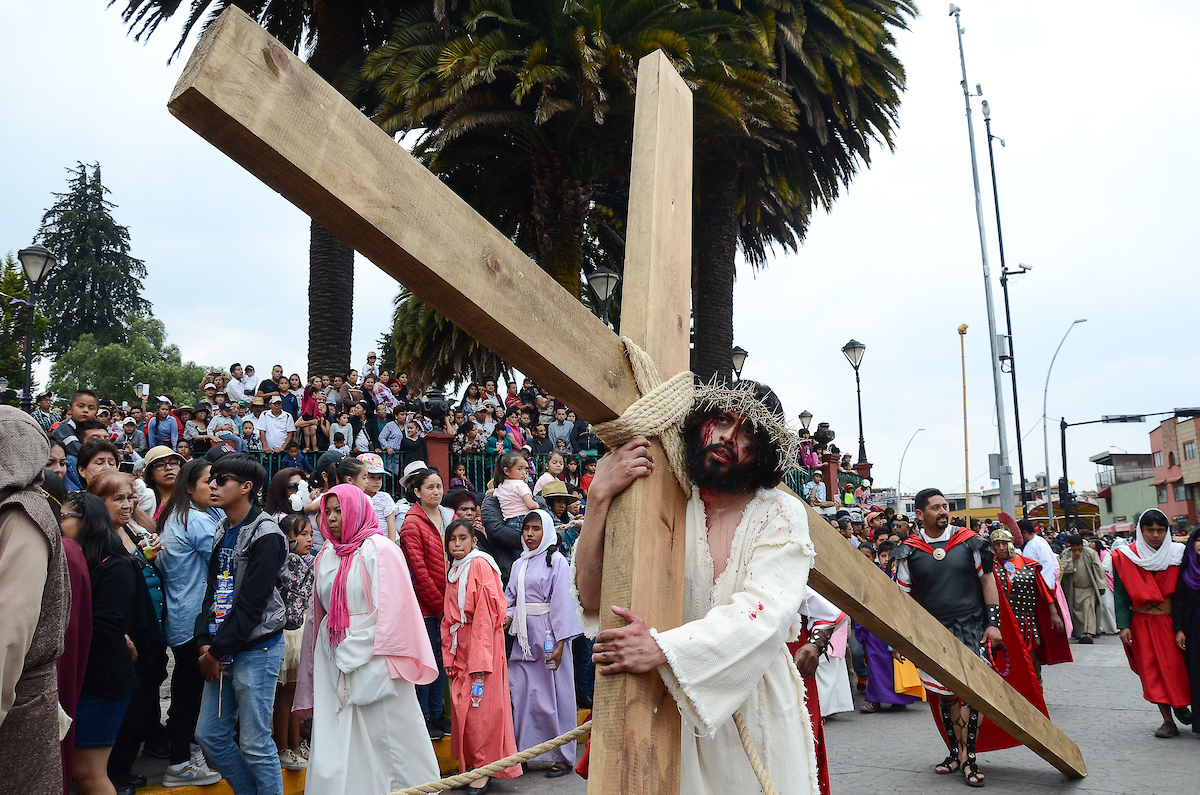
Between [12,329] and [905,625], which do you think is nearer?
[905,625]

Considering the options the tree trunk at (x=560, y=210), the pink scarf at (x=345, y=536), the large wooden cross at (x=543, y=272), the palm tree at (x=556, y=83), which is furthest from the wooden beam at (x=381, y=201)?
the tree trunk at (x=560, y=210)

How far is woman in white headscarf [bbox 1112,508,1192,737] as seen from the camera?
748cm

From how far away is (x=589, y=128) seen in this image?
48.2 feet

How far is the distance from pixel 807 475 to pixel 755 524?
18666mm

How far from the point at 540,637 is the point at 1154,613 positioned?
18.1 ft

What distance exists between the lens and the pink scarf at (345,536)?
514cm

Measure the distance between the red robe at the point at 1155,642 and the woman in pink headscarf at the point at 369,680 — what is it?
249 inches

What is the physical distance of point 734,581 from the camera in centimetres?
248

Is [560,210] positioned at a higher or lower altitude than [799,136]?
lower

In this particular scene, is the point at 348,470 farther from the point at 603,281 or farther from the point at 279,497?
the point at 603,281

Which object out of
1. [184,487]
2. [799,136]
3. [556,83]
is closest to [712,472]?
[184,487]

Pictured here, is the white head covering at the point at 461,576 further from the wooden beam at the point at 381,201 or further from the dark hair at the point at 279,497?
the wooden beam at the point at 381,201

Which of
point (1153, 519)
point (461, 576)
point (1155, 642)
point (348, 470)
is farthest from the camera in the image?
point (1153, 519)

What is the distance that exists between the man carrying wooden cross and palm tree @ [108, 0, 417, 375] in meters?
12.1
